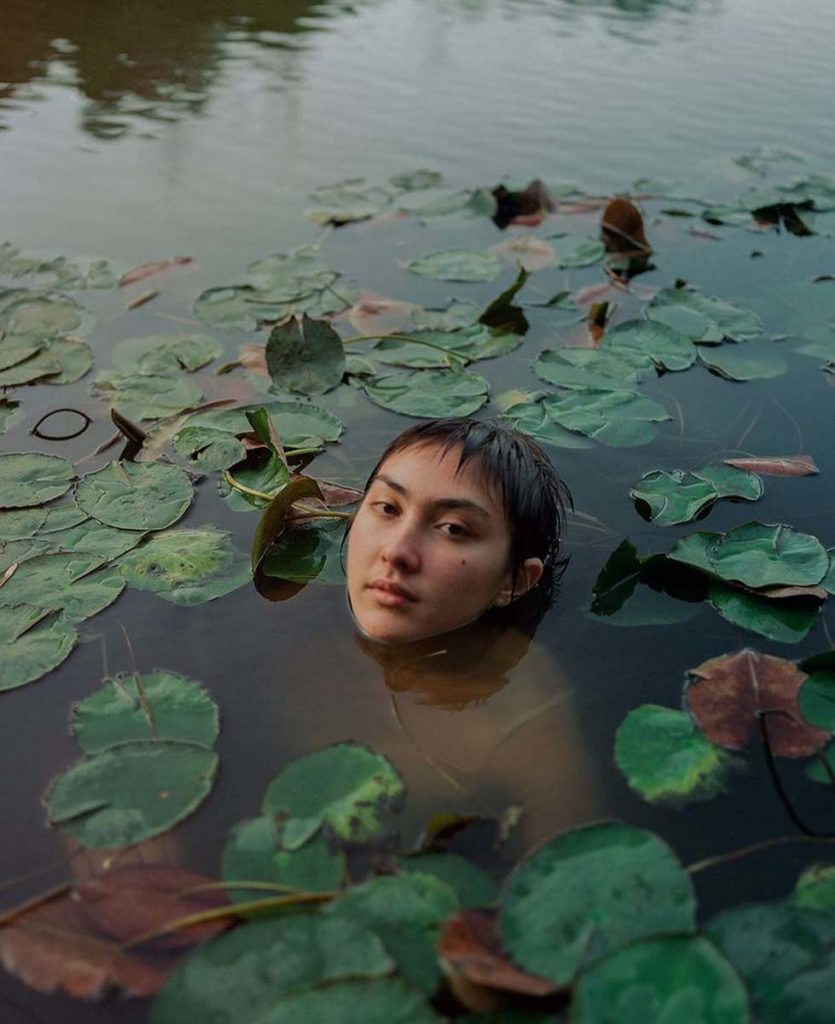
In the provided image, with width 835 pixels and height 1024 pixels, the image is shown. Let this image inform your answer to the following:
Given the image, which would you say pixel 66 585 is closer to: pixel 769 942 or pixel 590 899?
pixel 590 899

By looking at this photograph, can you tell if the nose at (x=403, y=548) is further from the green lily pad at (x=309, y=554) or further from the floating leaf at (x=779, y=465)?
the floating leaf at (x=779, y=465)

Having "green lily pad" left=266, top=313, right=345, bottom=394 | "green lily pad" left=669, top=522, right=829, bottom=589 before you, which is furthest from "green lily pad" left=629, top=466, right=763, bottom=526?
"green lily pad" left=266, top=313, right=345, bottom=394

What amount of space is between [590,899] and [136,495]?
1316 millimetres

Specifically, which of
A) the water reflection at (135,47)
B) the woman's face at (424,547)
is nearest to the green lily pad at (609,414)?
the woman's face at (424,547)

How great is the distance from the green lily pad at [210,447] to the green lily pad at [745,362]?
4.20ft

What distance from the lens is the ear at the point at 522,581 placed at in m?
1.88

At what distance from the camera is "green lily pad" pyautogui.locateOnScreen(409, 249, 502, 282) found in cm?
325

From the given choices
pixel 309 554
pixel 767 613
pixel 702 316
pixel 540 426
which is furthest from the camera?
pixel 702 316

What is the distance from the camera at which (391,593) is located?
5.74ft

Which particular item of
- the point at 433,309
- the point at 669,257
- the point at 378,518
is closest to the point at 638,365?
the point at 433,309

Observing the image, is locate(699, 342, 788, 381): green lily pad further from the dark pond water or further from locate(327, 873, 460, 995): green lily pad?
locate(327, 873, 460, 995): green lily pad

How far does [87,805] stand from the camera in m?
1.46

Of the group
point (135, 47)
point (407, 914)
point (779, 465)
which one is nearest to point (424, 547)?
point (407, 914)

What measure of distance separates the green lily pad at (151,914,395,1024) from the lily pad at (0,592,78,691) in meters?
0.66
